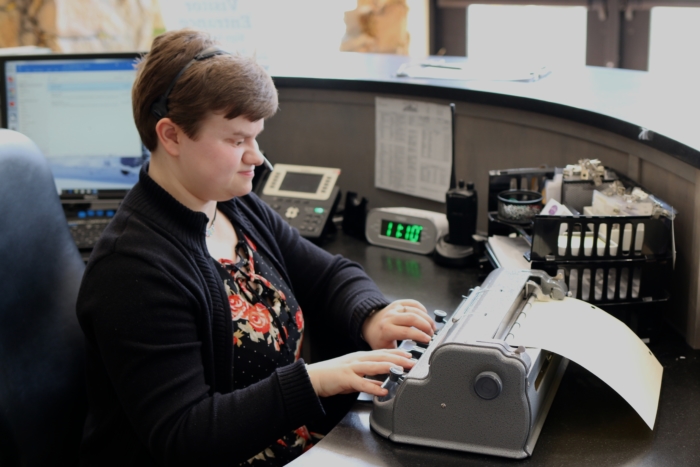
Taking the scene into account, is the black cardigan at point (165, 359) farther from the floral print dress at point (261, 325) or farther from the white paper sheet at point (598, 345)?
the white paper sheet at point (598, 345)

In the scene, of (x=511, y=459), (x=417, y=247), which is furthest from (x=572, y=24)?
(x=511, y=459)

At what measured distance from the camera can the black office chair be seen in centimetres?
121

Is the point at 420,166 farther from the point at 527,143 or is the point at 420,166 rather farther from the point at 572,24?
the point at 572,24

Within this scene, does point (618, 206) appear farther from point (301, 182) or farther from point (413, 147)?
point (301, 182)

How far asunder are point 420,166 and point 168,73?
96cm

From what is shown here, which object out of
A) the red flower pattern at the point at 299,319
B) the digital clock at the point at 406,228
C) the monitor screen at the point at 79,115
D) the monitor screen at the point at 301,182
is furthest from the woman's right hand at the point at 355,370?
the monitor screen at the point at 79,115

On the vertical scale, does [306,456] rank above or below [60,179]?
below

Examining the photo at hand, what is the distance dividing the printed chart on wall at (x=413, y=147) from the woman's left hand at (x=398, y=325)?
656 millimetres

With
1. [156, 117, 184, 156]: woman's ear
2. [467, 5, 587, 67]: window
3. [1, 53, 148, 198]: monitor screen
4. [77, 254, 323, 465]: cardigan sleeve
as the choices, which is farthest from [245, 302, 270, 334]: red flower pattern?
[467, 5, 587, 67]: window

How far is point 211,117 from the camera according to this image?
1138mm

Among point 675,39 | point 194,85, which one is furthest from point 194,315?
point 675,39

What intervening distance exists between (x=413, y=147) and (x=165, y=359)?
1082mm

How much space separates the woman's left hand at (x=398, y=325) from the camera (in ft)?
4.20

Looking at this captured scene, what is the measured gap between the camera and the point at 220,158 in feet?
3.81
